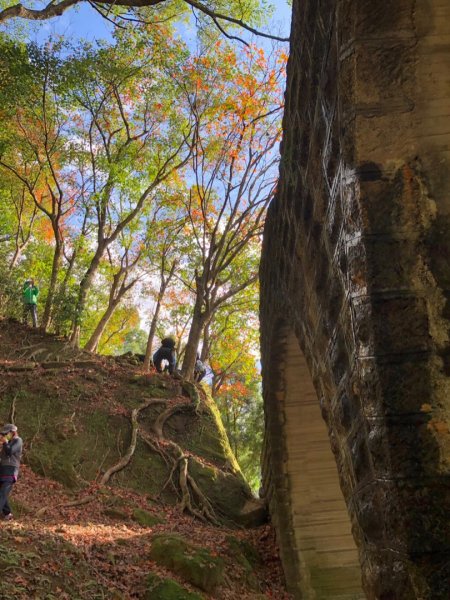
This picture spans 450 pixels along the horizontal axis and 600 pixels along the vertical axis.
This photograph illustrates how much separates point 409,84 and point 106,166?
1335 centimetres

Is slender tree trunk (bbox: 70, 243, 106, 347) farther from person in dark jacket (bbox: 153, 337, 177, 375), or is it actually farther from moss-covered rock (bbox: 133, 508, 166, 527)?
moss-covered rock (bbox: 133, 508, 166, 527)

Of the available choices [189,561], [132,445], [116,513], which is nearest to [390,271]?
[189,561]

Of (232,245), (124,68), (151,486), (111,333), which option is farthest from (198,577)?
(111,333)

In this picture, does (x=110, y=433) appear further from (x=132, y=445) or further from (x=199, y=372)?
(x=199, y=372)

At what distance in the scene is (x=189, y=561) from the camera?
6141 mm

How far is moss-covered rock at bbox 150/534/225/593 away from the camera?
19.9ft

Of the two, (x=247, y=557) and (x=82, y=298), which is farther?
(x=82, y=298)

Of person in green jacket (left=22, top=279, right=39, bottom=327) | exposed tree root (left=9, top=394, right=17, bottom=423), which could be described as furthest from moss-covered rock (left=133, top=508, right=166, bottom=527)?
person in green jacket (left=22, top=279, right=39, bottom=327)

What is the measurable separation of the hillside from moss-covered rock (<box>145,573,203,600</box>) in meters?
0.01

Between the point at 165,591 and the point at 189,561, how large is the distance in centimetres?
70

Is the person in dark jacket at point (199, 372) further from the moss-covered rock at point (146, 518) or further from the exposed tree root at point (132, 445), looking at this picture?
the moss-covered rock at point (146, 518)

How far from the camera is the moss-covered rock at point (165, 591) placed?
540 cm

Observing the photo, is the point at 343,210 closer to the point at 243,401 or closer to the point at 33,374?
the point at 33,374

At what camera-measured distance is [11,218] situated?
20656 millimetres
